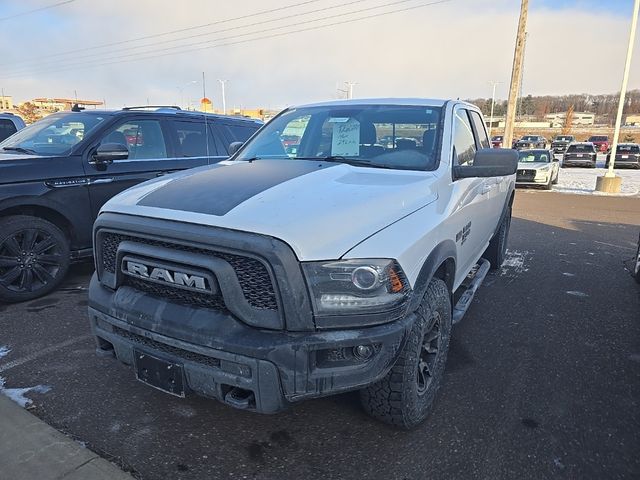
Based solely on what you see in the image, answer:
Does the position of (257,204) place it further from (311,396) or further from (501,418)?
(501,418)

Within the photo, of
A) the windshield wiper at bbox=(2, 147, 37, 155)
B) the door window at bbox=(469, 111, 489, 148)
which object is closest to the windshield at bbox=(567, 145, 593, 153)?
the door window at bbox=(469, 111, 489, 148)

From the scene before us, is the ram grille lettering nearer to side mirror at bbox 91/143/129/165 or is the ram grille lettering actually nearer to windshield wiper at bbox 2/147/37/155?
side mirror at bbox 91/143/129/165

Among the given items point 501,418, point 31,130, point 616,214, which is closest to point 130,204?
point 501,418

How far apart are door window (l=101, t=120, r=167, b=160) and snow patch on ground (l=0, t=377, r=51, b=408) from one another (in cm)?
286

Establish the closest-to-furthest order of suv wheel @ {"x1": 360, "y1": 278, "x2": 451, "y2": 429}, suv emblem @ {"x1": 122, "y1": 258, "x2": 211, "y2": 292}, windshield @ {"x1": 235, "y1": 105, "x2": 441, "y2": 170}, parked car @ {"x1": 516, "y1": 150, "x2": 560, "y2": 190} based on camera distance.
Answer: suv emblem @ {"x1": 122, "y1": 258, "x2": 211, "y2": 292} → suv wheel @ {"x1": 360, "y1": 278, "x2": 451, "y2": 429} → windshield @ {"x1": 235, "y1": 105, "x2": 441, "y2": 170} → parked car @ {"x1": 516, "y1": 150, "x2": 560, "y2": 190}

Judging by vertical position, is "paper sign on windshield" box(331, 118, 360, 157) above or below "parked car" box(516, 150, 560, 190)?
above

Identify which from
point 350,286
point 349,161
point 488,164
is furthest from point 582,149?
point 350,286

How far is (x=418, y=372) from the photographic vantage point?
2689mm

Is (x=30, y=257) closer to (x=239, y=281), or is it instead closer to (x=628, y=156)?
(x=239, y=281)

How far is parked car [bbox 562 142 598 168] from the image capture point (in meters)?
27.4

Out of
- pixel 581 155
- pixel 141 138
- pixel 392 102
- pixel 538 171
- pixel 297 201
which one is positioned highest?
pixel 392 102

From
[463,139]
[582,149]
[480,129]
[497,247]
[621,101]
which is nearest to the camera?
[463,139]

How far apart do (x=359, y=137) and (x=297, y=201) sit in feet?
4.42

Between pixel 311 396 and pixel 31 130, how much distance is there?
16.9 ft
